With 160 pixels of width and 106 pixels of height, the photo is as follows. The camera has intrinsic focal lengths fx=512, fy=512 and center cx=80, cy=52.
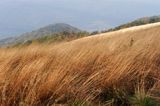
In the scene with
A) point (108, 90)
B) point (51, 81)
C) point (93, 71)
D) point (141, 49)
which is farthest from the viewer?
point (141, 49)

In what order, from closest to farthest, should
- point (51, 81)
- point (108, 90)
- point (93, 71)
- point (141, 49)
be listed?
point (51, 81), point (108, 90), point (93, 71), point (141, 49)

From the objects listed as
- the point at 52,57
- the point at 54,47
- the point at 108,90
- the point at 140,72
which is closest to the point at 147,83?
the point at 140,72

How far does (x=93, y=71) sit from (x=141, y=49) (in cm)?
141

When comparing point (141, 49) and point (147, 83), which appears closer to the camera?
point (147, 83)

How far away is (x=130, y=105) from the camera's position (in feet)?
18.2

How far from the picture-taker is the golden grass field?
5.09 metres

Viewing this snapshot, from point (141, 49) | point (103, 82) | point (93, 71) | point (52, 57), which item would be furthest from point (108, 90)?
point (141, 49)

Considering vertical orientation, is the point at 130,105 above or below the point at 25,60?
below

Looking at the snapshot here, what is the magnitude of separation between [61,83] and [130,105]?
0.81 meters

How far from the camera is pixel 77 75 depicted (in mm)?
5727

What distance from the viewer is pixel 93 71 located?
20.3 ft

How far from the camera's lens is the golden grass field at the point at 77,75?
509 centimetres

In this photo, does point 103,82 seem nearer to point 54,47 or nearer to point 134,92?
point 134,92

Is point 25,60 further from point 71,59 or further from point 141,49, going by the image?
point 141,49
